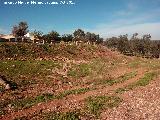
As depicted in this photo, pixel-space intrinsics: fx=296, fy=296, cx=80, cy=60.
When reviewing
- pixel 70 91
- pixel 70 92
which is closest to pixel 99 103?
pixel 70 92

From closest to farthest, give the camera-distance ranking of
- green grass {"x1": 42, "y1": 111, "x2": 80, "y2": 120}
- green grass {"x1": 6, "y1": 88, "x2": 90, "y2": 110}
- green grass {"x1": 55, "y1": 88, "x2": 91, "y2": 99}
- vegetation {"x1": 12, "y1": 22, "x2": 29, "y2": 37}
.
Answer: green grass {"x1": 42, "y1": 111, "x2": 80, "y2": 120} → green grass {"x1": 6, "y1": 88, "x2": 90, "y2": 110} → green grass {"x1": 55, "y1": 88, "x2": 91, "y2": 99} → vegetation {"x1": 12, "y1": 22, "x2": 29, "y2": 37}

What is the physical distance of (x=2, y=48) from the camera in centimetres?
6225

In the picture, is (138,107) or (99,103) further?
(99,103)

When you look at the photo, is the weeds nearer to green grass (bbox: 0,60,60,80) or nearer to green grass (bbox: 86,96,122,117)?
green grass (bbox: 86,96,122,117)

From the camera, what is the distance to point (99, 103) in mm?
29094

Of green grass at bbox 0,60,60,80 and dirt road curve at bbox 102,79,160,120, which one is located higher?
green grass at bbox 0,60,60,80

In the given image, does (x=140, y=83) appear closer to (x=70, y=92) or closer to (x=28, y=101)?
(x=70, y=92)

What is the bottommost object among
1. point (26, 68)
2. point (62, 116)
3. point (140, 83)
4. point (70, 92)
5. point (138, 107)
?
point (138, 107)

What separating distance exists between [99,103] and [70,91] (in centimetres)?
669

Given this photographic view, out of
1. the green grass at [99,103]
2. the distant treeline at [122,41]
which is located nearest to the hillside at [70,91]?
the green grass at [99,103]

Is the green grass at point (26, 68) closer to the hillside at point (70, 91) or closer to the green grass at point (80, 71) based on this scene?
the hillside at point (70, 91)

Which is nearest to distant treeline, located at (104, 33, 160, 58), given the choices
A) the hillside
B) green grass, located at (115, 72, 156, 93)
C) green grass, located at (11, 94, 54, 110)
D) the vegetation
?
the vegetation

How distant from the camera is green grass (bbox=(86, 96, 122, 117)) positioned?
88.5 feet

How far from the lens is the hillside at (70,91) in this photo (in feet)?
85.3
